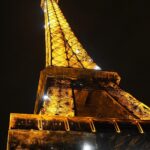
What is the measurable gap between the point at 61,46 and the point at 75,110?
27.1 ft

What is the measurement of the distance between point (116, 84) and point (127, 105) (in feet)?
9.23

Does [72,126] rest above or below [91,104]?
above

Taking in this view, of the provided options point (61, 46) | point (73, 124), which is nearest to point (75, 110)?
point (73, 124)

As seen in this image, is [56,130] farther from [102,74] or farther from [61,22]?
[61,22]

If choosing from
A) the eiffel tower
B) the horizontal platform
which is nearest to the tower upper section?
the eiffel tower

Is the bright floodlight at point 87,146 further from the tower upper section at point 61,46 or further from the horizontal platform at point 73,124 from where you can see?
the tower upper section at point 61,46

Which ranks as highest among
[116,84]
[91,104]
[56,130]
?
[56,130]

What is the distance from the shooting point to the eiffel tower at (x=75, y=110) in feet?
26.1

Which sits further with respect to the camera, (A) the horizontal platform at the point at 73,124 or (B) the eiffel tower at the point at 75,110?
(A) the horizontal platform at the point at 73,124

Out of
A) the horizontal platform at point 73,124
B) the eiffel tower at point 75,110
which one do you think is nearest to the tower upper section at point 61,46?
the eiffel tower at point 75,110

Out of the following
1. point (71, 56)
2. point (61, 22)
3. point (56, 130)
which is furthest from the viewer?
point (61, 22)

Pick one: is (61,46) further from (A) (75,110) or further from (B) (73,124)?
(B) (73,124)

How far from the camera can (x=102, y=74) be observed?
1628 centimetres

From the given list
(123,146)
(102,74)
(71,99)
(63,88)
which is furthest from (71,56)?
(123,146)
